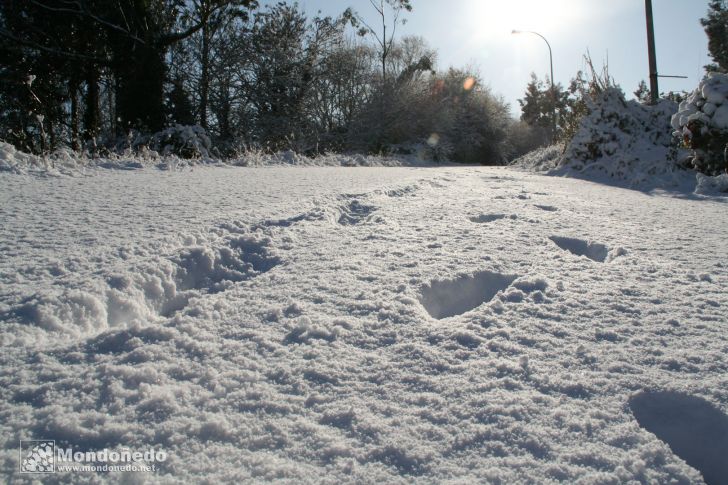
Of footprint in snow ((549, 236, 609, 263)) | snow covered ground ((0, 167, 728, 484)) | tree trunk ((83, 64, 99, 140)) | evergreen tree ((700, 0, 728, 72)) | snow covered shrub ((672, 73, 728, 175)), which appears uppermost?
evergreen tree ((700, 0, 728, 72))

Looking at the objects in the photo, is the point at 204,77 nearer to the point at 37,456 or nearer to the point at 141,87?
the point at 141,87

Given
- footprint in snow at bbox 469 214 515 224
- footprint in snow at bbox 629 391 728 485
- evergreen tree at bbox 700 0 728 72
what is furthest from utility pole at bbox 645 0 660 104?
evergreen tree at bbox 700 0 728 72

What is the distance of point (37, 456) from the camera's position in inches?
29.9

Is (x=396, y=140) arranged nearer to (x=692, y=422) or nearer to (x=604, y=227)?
(x=604, y=227)

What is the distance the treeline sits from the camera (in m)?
9.82

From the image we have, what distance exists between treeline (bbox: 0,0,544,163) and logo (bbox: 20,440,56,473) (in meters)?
4.92

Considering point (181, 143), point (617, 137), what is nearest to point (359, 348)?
point (617, 137)

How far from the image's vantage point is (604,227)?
7.52 ft

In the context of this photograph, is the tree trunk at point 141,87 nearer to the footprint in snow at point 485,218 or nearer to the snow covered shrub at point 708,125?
the footprint in snow at point 485,218

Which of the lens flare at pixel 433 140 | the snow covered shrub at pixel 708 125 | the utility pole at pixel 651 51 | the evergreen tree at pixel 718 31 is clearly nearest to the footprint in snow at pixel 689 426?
the snow covered shrub at pixel 708 125

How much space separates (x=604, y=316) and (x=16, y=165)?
3.56m

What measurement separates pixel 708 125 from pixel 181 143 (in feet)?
23.2

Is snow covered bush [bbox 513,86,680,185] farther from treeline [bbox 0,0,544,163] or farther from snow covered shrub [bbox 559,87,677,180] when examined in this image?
treeline [bbox 0,0,544,163]

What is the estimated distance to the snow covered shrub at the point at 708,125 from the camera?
4.54 m
